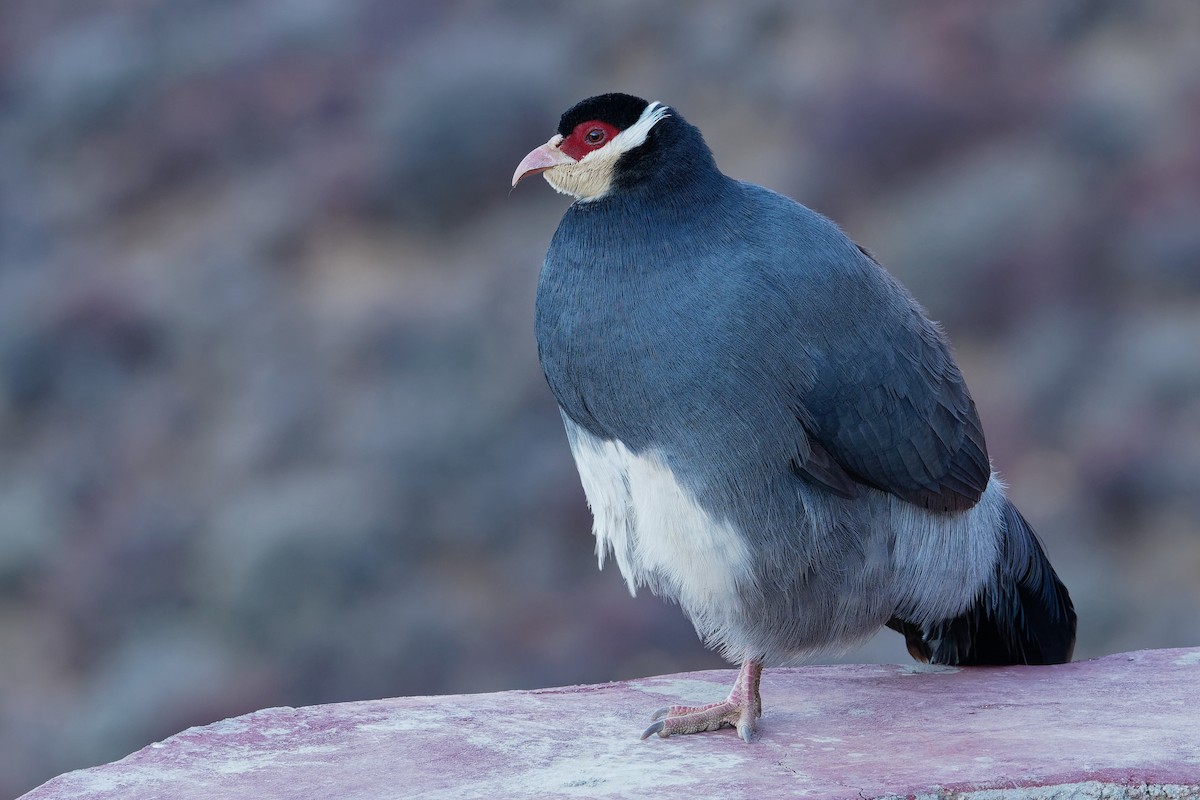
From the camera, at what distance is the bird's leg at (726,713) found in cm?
391

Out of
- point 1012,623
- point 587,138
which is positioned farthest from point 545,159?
point 1012,623

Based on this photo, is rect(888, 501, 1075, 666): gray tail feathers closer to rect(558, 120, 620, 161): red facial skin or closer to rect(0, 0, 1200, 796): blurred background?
rect(558, 120, 620, 161): red facial skin

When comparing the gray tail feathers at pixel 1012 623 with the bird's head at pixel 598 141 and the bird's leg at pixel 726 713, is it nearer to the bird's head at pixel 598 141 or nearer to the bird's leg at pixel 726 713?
the bird's leg at pixel 726 713

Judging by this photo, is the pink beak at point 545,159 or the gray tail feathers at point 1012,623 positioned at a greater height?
the pink beak at point 545,159

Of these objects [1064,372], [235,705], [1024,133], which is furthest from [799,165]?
[235,705]

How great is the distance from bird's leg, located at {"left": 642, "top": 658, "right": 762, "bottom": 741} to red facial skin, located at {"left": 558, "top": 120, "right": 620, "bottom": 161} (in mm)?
1457

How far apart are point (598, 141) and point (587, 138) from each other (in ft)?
0.10

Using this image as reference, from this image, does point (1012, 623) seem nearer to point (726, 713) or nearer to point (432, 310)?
point (726, 713)

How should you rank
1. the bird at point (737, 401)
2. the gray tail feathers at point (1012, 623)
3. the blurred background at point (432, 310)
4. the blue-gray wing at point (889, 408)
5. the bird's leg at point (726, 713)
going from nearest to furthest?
the bird at point (737, 401), the blue-gray wing at point (889, 408), the bird's leg at point (726, 713), the gray tail feathers at point (1012, 623), the blurred background at point (432, 310)

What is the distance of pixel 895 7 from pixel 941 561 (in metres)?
11.2

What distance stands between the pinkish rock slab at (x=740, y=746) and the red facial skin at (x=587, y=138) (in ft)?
5.18

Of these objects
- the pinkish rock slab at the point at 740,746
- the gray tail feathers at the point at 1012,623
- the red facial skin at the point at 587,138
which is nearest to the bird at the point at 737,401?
the red facial skin at the point at 587,138

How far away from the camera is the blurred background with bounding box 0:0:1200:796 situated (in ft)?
36.3

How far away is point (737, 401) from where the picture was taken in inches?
145
